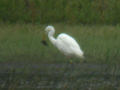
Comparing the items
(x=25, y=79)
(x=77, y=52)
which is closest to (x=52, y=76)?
(x=25, y=79)

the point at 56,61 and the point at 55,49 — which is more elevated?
the point at 55,49

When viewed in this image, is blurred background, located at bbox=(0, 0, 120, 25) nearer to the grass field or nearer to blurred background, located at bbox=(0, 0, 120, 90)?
blurred background, located at bbox=(0, 0, 120, 90)

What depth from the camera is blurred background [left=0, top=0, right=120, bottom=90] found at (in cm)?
995

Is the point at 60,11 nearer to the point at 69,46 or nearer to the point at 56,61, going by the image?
the point at 69,46

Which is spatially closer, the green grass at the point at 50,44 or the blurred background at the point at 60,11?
the green grass at the point at 50,44

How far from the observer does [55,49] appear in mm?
15227

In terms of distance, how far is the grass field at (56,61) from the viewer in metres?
9.69

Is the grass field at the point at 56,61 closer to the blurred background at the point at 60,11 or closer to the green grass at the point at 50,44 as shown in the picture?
the green grass at the point at 50,44

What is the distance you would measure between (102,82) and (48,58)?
365 cm

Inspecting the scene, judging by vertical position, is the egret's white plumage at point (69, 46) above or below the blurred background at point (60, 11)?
below

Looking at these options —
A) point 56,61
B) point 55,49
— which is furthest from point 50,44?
point 56,61

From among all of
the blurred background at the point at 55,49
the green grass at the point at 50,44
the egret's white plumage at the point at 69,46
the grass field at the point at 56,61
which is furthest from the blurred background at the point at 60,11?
the egret's white plumage at the point at 69,46

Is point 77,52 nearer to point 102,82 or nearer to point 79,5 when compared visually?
point 102,82

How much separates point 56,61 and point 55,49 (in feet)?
6.85
